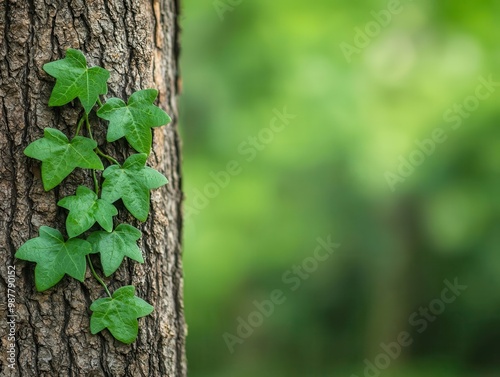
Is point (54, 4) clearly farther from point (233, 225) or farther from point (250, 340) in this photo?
point (250, 340)

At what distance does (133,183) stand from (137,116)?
20cm

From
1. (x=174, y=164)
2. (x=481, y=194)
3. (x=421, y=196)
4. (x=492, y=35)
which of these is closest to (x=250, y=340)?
(x=421, y=196)

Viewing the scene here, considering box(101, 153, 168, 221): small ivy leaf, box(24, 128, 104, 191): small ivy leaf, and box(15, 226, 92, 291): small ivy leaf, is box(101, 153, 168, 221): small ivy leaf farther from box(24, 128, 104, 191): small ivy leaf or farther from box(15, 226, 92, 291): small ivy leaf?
box(15, 226, 92, 291): small ivy leaf

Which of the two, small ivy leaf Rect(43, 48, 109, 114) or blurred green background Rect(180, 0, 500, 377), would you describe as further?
blurred green background Rect(180, 0, 500, 377)

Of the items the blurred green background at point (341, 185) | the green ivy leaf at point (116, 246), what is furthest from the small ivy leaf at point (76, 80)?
the blurred green background at point (341, 185)

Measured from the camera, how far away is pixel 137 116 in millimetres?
1999

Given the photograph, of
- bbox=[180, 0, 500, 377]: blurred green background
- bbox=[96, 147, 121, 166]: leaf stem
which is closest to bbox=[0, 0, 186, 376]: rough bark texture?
bbox=[96, 147, 121, 166]: leaf stem

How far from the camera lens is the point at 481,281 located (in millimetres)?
9203

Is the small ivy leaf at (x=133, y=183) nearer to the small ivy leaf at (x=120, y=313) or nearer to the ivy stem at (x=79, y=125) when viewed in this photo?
the ivy stem at (x=79, y=125)

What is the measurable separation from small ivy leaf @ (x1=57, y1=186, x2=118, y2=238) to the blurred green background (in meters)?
5.29

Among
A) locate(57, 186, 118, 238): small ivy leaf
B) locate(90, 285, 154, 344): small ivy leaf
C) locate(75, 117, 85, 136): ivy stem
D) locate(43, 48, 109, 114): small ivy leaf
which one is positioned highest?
locate(43, 48, 109, 114): small ivy leaf

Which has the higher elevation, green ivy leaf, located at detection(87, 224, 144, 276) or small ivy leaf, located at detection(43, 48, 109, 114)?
small ivy leaf, located at detection(43, 48, 109, 114)

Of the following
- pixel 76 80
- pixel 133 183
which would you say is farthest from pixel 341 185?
pixel 76 80

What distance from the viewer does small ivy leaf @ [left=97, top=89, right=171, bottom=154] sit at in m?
1.98
